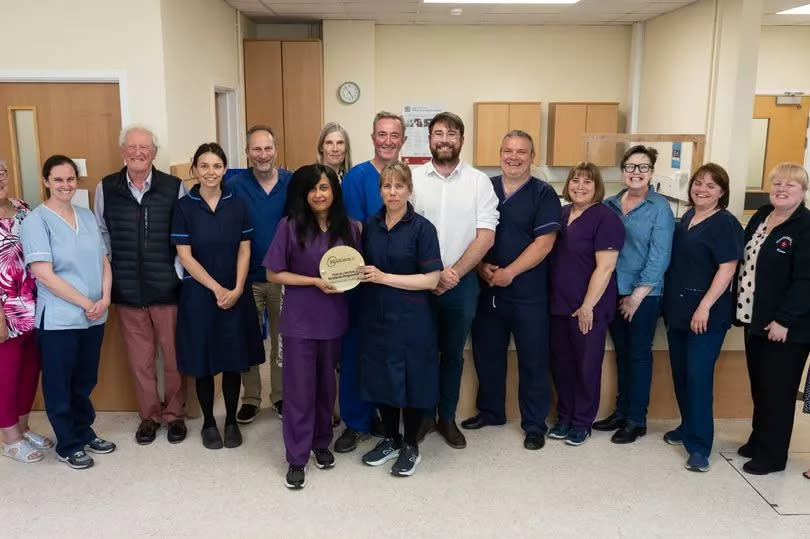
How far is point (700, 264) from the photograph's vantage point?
3.15 metres

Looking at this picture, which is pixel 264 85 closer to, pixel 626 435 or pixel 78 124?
pixel 78 124

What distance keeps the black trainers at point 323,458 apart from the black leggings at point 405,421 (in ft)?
0.96

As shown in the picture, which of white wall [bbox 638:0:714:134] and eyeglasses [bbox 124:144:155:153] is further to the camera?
white wall [bbox 638:0:714:134]

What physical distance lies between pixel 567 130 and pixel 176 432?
217 inches

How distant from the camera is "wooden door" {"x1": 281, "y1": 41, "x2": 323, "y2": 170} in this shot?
277 inches

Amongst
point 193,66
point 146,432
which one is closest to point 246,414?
point 146,432

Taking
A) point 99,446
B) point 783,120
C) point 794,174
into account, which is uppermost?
point 783,120

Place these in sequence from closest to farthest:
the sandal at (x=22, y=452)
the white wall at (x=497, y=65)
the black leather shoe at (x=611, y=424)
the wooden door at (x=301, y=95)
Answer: the sandal at (x=22, y=452)
the black leather shoe at (x=611, y=424)
the wooden door at (x=301, y=95)
the white wall at (x=497, y=65)

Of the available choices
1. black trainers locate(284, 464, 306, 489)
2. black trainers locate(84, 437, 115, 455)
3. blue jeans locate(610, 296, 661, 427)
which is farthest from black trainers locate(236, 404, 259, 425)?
blue jeans locate(610, 296, 661, 427)

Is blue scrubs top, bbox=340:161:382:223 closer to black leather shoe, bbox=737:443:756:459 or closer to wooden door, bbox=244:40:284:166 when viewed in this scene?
black leather shoe, bbox=737:443:756:459

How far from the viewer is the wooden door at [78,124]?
12.7ft

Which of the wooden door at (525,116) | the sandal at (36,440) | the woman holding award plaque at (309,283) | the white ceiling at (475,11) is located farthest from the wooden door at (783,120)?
the sandal at (36,440)

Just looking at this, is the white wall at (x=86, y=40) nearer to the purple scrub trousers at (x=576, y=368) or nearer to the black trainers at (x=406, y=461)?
the black trainers at (x=406, y=461)

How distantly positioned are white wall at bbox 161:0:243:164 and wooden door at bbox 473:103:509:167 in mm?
2792
